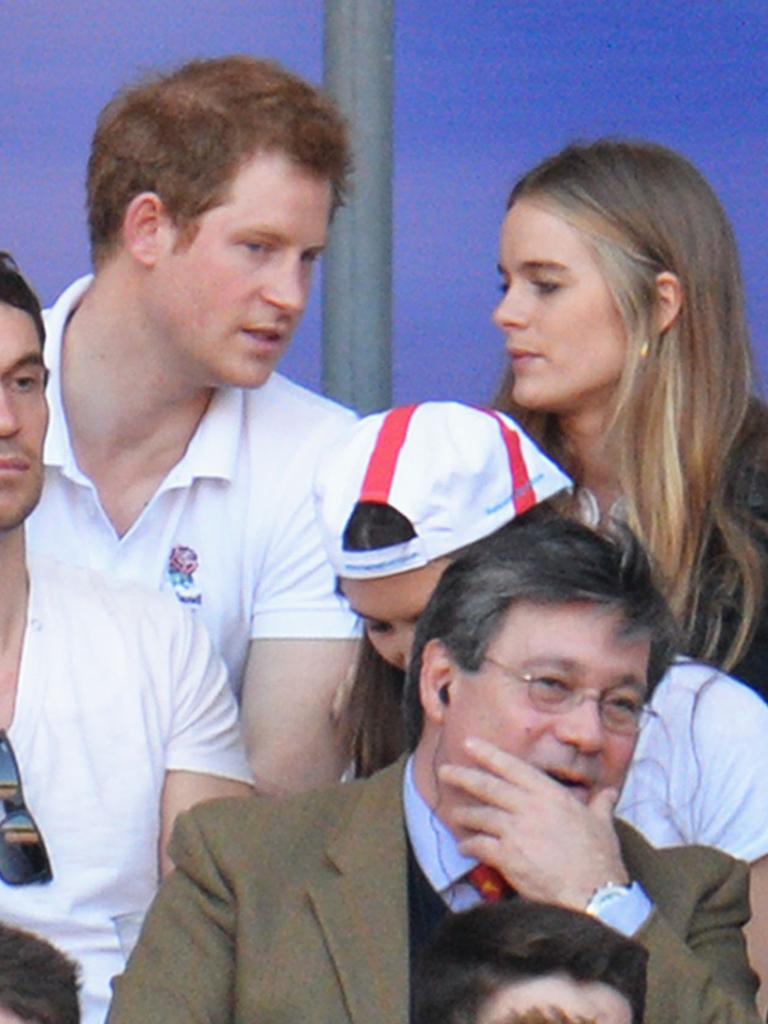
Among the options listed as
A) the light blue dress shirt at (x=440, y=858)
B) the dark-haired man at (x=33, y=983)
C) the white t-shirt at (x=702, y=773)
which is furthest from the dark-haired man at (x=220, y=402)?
the dark-haired man at (x=33, y=983)

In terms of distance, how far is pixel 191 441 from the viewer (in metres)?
3.52

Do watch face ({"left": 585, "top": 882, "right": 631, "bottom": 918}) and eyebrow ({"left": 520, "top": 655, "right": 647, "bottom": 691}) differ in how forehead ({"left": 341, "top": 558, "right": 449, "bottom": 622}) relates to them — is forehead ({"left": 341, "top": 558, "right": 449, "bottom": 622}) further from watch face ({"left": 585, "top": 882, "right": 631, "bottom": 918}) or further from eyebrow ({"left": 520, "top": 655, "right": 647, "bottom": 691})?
watch face ({"left": 585, "top": 882, "right": 631, "bottom": 918})

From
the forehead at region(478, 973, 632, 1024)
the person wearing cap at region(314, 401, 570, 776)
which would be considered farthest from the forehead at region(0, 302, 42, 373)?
the forehead at region(478, 973, 632, 1024)

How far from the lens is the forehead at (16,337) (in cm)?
308

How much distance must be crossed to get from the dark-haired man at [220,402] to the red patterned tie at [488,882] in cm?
75

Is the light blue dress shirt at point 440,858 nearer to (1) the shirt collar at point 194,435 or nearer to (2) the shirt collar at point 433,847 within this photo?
(2) the shirt collar at point 433,847

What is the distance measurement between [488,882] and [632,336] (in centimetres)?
115

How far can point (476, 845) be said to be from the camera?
102 inches

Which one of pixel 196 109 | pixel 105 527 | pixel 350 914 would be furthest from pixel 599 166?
→ pixel 350 914

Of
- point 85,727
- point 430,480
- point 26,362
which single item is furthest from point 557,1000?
point 26,362

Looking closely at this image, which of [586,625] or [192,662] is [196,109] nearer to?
[192,662]

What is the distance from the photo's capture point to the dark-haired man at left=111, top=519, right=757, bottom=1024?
8.25 ft

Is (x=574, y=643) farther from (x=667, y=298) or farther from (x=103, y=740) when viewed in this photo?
(x=667, y=298)

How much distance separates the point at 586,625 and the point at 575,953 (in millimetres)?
458
